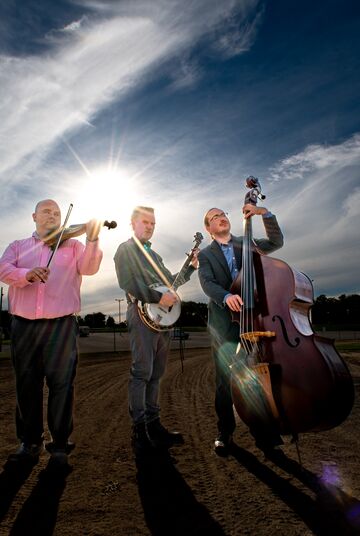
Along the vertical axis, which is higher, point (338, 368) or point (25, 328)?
point (25, 328)

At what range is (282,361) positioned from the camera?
264 centimetres

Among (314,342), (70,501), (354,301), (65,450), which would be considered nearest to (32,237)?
(65,450)

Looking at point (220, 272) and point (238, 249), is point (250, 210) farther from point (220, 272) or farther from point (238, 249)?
point (220, 272)

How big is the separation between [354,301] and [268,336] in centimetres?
11461

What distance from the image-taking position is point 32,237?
12.2 ft

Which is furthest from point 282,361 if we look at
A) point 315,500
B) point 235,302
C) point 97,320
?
point 97,320

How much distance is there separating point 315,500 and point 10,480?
2121 mm

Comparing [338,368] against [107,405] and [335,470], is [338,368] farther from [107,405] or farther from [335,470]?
[107,405]

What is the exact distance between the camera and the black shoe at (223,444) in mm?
3344

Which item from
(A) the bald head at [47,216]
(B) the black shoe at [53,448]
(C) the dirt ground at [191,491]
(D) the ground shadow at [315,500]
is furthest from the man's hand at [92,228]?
(D) the ground shadow at [315,500]

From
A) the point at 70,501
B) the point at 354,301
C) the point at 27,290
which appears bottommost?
the point at 70,501

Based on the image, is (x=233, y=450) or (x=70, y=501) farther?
(x=233, y=450)

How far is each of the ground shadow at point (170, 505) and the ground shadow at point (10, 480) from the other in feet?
2.73

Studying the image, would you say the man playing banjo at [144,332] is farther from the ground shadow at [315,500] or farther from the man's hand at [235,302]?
the ground shadow at [315,500]
